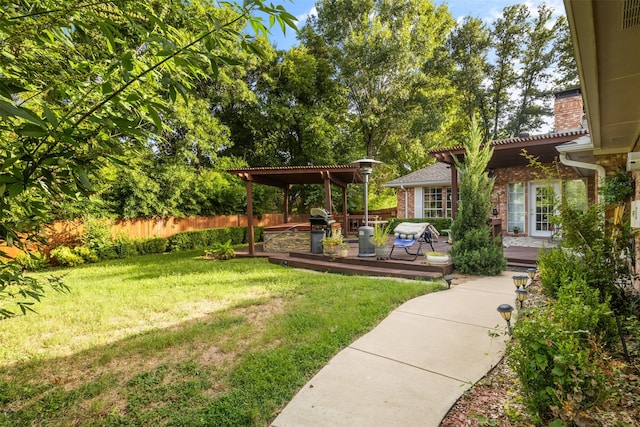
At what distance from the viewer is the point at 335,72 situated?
19.3 metres

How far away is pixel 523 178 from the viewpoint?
11.0 metres

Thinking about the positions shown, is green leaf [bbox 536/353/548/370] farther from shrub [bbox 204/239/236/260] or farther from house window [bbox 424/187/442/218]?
house window [bbox 424/187/442/218]

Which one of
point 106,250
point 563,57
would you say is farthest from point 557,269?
point 563,57

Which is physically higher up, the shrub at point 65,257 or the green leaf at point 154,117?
the green leaf at point 154,117

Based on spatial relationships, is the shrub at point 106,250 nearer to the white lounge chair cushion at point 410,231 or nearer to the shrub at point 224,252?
the shrub at point 224,252

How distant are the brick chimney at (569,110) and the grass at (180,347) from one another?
9865 mm

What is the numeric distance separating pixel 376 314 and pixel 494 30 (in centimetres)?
2191

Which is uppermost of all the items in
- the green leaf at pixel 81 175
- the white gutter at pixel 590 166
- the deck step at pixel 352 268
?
the white gutter at pixel 590 166

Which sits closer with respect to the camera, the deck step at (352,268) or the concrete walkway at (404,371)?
the concrete walkway at (404,371)

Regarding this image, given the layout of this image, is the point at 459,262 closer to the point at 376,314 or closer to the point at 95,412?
the point at 376,314

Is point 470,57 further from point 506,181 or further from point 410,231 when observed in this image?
point 410,231

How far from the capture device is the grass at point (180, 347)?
2389mm

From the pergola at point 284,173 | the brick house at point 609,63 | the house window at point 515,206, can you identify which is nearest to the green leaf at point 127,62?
the brick house at point 609,63

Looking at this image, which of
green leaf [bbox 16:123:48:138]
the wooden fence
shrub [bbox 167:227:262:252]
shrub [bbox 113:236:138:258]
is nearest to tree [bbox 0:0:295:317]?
green leaf [bbox 16:123:48:138]
